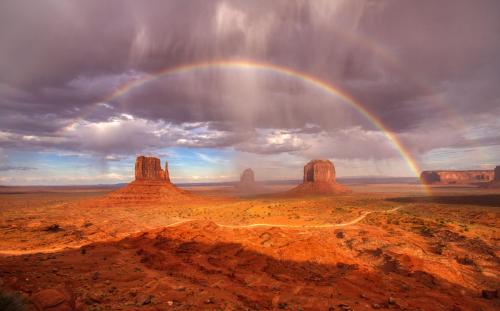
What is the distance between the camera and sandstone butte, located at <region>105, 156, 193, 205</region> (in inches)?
3019

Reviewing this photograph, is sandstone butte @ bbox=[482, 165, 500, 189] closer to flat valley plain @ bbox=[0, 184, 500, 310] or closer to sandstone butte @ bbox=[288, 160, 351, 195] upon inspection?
sandstone butte @ bbox=[288, 160, 351, 195]

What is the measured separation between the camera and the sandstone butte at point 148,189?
252ft

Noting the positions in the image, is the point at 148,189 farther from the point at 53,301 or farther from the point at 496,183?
the point at 496,183

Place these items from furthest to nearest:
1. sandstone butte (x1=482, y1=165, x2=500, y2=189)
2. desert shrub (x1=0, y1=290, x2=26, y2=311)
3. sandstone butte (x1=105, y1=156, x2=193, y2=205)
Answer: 1. sandstone butte (x1=482, y1=165, x2=500, y2=189)
2. sandstone butte (x1=105, y1=156, x2=193, y2=205)
3. desert shrub (x1=0, y1=290, x2=26, y2=311)

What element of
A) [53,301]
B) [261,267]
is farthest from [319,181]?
[53,301]

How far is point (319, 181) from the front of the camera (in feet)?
372

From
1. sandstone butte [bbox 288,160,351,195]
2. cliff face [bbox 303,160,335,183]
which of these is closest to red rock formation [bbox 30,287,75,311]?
sandstone butte [bbox 288,160,351,195]

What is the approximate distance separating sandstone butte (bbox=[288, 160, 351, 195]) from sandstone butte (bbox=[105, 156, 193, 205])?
46795 millimetres

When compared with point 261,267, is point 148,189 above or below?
above

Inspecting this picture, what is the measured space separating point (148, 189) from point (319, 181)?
66629 mm

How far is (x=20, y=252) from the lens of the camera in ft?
67.2

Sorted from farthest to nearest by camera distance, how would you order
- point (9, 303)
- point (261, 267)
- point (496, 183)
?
1. point (496, 183)
2. point (261, 267)
3. point (9, 303)

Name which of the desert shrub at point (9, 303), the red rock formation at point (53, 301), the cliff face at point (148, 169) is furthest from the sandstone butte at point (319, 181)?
the desert shrub at point (9, 303)

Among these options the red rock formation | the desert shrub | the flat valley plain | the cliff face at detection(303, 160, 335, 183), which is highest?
the cliff face at detection(303, 160, 335, 183)
